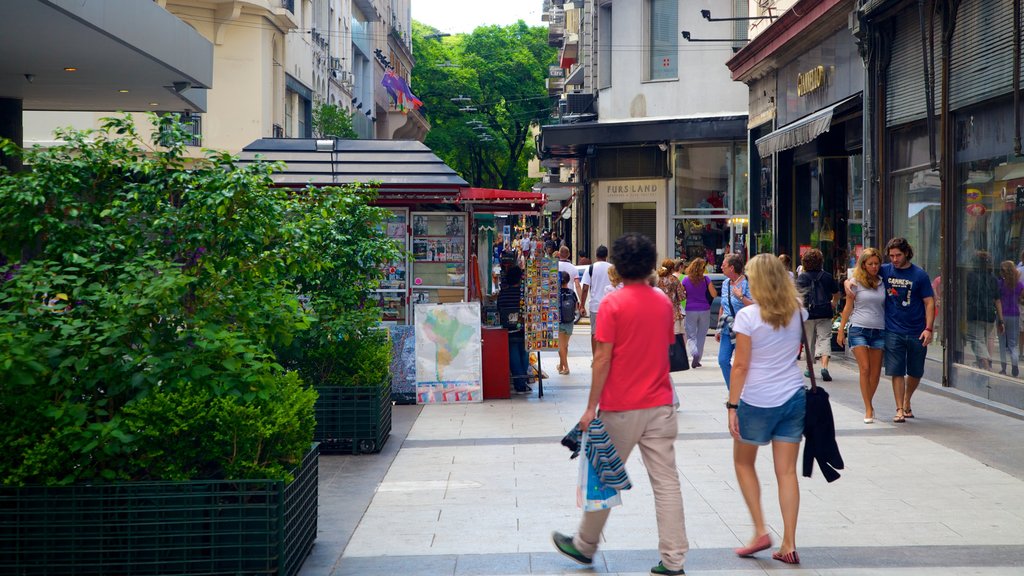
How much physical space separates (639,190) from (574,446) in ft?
87.6

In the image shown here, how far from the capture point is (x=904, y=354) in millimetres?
10969

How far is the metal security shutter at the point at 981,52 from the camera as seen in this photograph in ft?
39.4

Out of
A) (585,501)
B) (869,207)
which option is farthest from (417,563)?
(869,207)

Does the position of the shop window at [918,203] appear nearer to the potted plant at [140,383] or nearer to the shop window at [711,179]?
the potted plant at [140,383]

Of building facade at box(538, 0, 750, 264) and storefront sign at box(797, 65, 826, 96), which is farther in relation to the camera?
building facade at box(538, 0, 750, 264)

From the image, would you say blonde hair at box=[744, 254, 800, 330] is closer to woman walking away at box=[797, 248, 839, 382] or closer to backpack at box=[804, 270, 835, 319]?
woman walking away at box=[797, 248, 839, 382]

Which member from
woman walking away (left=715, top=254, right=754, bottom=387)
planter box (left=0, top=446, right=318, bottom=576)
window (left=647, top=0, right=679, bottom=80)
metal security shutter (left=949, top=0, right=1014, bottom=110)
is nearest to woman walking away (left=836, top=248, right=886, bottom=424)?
woman walking away (left=715, top=254, right=754, bottom=387)

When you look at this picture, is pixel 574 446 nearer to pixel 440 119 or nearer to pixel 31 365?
pixel 31 365

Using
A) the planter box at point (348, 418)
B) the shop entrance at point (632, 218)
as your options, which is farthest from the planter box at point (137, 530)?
the shop entrance at point (632, 218)

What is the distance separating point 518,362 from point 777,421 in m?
8.16

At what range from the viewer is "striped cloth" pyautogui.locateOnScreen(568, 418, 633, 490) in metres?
5.88

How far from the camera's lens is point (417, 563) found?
6.32 m

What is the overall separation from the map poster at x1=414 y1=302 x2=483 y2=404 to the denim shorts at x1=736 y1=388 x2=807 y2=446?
7.11m

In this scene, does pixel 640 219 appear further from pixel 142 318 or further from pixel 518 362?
pixel 142 318
